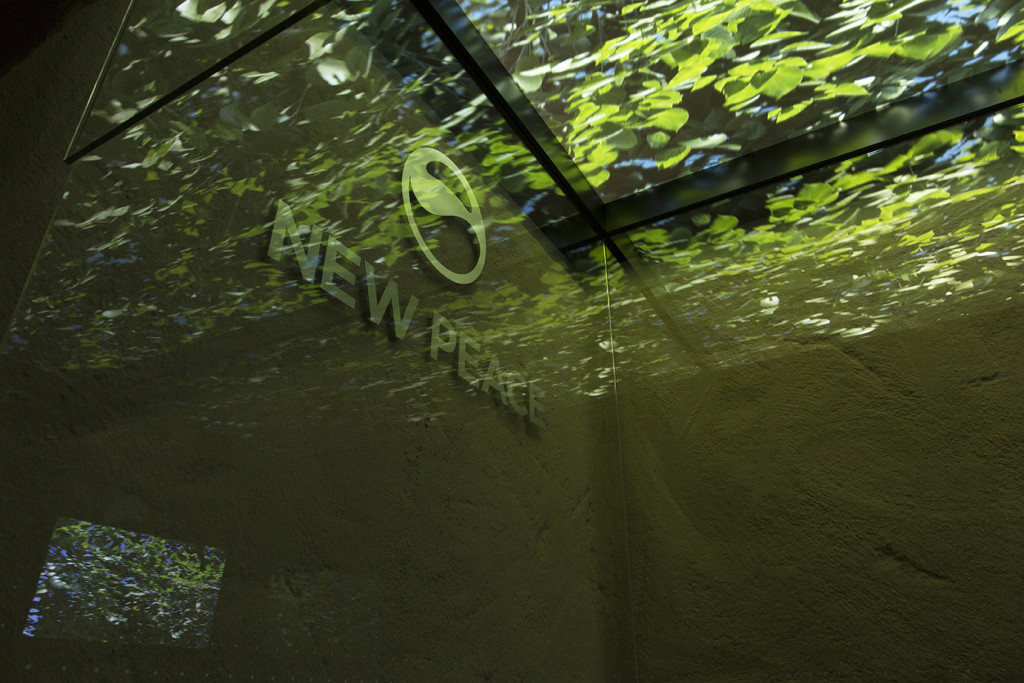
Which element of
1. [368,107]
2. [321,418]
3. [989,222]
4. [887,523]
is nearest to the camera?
[321,418]

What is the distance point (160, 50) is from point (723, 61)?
215cm

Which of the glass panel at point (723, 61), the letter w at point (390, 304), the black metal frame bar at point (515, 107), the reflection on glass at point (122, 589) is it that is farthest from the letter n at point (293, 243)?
the glass panel at point (723, 61)

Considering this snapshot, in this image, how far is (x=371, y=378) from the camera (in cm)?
181

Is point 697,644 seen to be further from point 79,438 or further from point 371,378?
point 79,438

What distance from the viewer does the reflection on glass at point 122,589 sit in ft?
3.56

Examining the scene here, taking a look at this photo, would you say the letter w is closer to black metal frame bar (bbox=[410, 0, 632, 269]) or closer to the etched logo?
the etched logo

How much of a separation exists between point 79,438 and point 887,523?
2.60 metres

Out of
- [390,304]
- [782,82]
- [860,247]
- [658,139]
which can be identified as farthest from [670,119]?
[390,304]

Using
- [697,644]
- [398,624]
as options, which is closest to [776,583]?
[697,644]

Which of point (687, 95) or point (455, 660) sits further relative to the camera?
point (687, 95)

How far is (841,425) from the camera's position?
8.79 ft

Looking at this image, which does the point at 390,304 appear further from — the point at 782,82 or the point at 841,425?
the point at 782,82

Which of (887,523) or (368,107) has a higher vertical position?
(368,107)

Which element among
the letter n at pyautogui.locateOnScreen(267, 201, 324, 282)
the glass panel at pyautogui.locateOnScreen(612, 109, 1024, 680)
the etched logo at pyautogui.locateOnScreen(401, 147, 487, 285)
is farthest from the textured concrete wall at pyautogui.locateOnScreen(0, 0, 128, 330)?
the glass panel at pyautogui.locateOnScreen(612, 109, 1024, 680)
